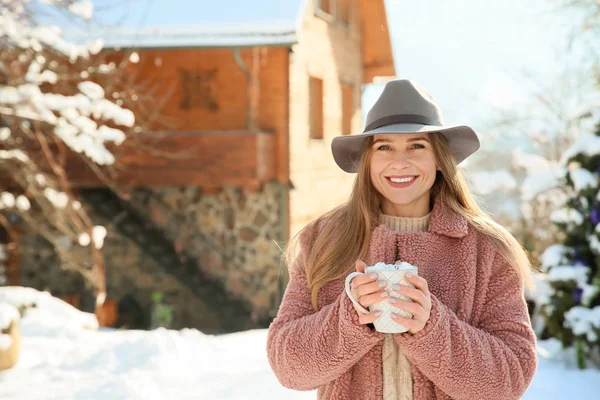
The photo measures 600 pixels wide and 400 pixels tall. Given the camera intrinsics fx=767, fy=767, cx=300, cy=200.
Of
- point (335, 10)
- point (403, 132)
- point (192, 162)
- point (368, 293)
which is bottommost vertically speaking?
point (192, 162)

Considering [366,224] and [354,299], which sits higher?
[366,224]

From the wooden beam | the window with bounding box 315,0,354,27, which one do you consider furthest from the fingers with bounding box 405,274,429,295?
the window with bounding box 315,0,354,27

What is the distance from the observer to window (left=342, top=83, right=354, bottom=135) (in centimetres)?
1555

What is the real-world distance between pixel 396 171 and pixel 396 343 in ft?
1.56

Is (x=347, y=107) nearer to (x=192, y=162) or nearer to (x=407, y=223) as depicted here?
(x=192, y=162)

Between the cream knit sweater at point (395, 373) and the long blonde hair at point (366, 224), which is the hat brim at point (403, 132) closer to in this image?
the long blonde hair at point (366, 224)

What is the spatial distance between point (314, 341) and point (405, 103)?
A: 0.71m

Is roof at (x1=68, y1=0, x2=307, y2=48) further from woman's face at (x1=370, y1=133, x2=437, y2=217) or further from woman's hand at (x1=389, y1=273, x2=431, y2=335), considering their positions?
woman's hand at (x1=389, y1=273, x2=431, y2=335)

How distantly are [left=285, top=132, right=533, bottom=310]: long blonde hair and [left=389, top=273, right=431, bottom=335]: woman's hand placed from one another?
327 mm

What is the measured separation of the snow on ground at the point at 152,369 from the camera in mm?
4840

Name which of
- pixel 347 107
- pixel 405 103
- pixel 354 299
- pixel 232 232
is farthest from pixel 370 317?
pixel 347 107

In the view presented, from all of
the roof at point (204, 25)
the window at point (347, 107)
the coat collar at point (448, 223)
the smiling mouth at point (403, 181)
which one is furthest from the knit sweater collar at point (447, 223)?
the window at point (347, 107)

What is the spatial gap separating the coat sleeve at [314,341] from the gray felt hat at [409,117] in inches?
19.5

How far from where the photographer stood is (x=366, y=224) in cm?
221
